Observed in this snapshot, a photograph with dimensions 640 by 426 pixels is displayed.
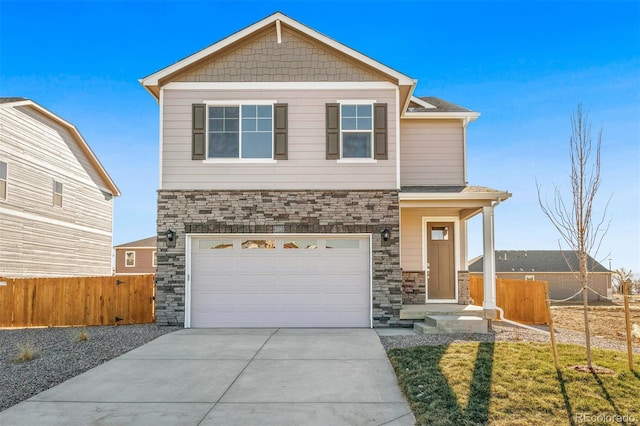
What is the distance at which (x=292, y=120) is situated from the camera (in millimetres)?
12375

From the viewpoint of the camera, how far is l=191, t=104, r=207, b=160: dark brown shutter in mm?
12289

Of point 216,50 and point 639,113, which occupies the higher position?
point 216,50

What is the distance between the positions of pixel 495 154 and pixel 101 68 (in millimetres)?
13703

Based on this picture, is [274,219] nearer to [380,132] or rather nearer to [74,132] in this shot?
[380,132]

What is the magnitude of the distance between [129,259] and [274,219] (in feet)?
93.8

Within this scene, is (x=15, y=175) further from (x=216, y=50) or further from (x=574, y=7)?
(x=574, y=7)

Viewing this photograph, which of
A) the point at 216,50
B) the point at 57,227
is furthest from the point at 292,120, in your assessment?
the point at 57,227

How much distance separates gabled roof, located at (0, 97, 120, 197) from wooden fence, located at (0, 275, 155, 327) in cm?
701

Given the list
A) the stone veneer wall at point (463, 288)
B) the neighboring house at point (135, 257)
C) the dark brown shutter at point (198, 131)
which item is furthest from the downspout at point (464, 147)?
the neighboring house at point (135, 257)

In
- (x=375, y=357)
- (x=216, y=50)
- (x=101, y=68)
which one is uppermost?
(x=101, y=68)

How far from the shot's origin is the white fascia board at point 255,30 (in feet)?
40.0

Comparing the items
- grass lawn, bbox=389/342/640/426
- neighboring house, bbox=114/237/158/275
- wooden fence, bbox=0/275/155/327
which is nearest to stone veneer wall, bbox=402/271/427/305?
grass lawn, bbox=389/342/640/426

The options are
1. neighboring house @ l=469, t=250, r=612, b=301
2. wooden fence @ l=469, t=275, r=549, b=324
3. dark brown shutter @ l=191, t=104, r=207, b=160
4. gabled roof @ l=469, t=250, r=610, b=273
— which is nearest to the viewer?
dark brown shutter @ l=191, t=104, r=207, b=160

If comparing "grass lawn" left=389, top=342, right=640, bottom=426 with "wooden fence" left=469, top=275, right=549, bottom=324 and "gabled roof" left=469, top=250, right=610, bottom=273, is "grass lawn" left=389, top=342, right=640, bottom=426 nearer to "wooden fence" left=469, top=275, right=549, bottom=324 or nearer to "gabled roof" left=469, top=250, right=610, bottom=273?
"wooden fence" left=469, top=275, right=549, bottom=324
